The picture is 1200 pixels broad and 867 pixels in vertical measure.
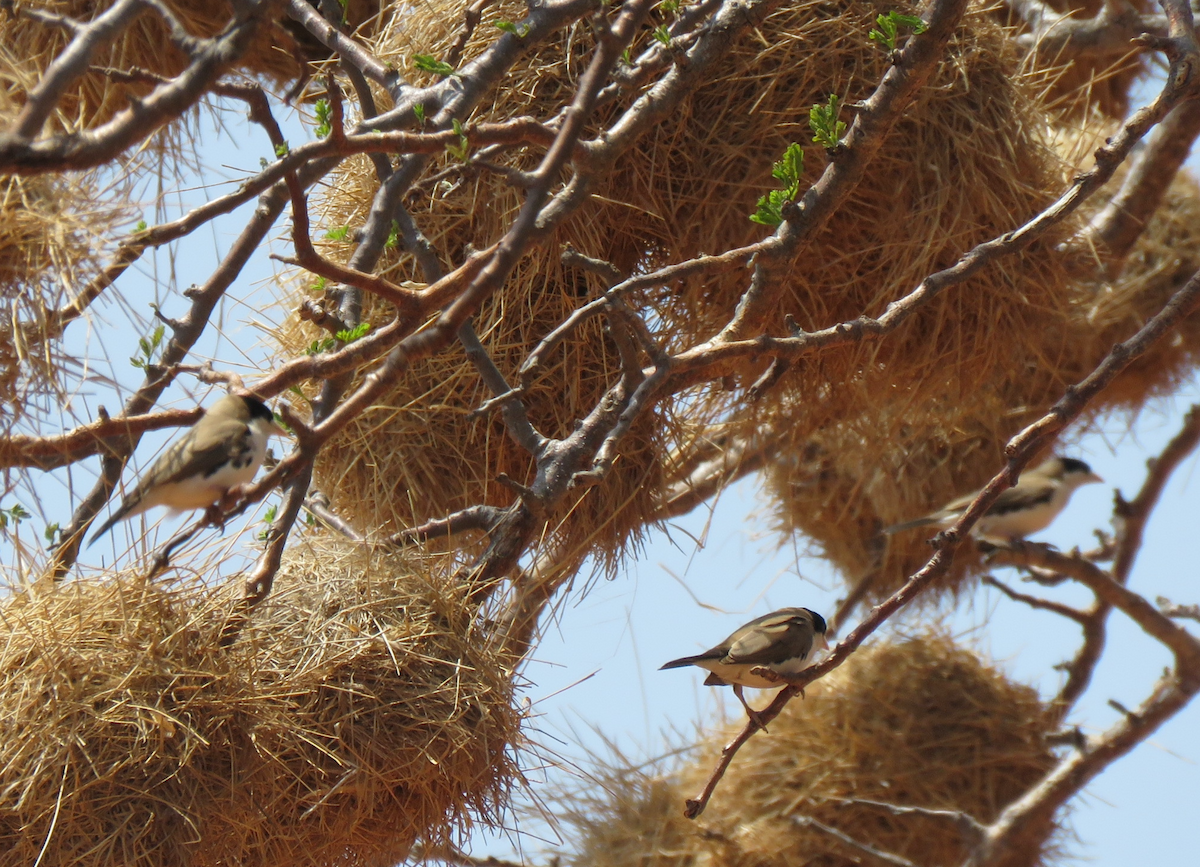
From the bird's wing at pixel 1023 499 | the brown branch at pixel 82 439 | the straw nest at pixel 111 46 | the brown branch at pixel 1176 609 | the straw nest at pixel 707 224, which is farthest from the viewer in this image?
the bird's wing at pixel 1023 499

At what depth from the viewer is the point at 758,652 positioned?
7.42 feet

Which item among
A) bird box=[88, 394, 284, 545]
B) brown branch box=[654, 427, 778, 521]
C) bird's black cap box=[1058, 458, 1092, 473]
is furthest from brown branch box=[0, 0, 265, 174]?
bird's black cap box=[1058, 458, 1092, 473]

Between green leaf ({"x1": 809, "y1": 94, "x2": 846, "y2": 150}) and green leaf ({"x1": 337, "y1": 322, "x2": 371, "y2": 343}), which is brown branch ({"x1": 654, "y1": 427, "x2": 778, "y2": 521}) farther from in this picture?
green leaf ({"x1": 337, "y1": 322, "x2": 371, "y2": 343})

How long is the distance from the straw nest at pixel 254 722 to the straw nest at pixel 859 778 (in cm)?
140

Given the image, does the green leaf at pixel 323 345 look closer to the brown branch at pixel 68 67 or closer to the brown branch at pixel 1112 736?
the brown branch at pixel 68 67

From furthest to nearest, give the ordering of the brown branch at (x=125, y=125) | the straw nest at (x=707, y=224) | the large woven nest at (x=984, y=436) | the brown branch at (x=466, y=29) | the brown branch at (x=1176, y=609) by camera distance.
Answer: the large woven nest at (x=984, y=436) → the brown branch at (x=1176, y=609) → the straw nest at (x=707, y=224) → the brown branch at (x=466, y=29) → the brown branch at (x=125, y=125)

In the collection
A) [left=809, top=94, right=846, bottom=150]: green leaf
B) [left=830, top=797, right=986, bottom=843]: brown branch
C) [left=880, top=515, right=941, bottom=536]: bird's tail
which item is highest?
[left=880, top=515, right=941, bottom=536]: bird's tail

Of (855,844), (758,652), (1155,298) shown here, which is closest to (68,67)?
(758,652)

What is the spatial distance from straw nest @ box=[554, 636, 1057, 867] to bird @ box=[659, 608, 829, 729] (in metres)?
0.86

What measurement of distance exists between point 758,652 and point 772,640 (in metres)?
0.06

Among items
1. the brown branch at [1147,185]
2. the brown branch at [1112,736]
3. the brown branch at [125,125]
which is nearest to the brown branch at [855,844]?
the brown branch at [1112,736]

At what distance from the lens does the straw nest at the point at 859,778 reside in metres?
3.17

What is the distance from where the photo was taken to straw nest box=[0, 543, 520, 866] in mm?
1559

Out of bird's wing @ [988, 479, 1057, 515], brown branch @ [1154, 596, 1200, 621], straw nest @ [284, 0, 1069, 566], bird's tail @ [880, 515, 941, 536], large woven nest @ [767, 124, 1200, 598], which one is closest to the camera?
straw nest @ [284, 0, 1069, 566]
